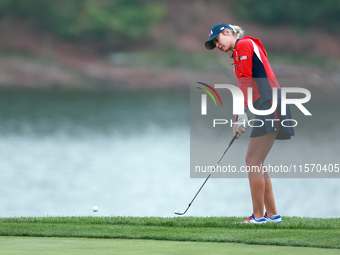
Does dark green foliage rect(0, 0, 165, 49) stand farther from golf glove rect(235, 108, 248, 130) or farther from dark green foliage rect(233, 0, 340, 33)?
golf glove rect(235, 108, 248, 130)

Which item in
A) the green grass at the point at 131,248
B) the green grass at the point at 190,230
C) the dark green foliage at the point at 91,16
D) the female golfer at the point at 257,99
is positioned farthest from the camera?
the dark green foliage at the point at 91,16

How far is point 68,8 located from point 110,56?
194cm

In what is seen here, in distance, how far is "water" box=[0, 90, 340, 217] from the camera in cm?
775

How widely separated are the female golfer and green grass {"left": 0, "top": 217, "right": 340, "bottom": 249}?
0.28 metres

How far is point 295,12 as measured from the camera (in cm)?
1539

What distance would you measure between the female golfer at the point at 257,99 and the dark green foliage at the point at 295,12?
12042 mm

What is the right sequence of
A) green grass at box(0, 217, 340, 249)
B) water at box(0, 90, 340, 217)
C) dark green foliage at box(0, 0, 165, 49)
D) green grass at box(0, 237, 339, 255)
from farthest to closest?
dark green foliage at box(0, 0, 165, 49), water at box(0, 90, 340, 217), green grass at box(0, 217, 340, 249), green grass at box(0, 237, 339, 255)

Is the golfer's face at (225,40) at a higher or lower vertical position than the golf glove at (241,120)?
higher

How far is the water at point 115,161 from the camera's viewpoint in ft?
25.4

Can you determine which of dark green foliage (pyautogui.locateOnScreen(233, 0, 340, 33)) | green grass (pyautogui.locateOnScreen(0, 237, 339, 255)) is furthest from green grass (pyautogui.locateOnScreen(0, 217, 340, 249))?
dark green foliage (pyautogui.locateOnScreen(233, 0, 340, 33))

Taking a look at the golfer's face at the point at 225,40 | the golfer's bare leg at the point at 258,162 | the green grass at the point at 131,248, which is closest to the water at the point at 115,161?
the golfer's bare leg at the point at 258,162

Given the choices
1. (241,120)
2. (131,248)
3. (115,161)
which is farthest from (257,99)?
(115,161)

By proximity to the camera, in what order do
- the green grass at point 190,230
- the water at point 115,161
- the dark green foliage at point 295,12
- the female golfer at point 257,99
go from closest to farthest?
the green grass at point 190,230
the female golfer at point 257,99
the water at point 115,161
the dark green foliage at point 295,12

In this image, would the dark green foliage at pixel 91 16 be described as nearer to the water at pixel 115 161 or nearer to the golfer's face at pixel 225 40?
the water at pixel 115 161
